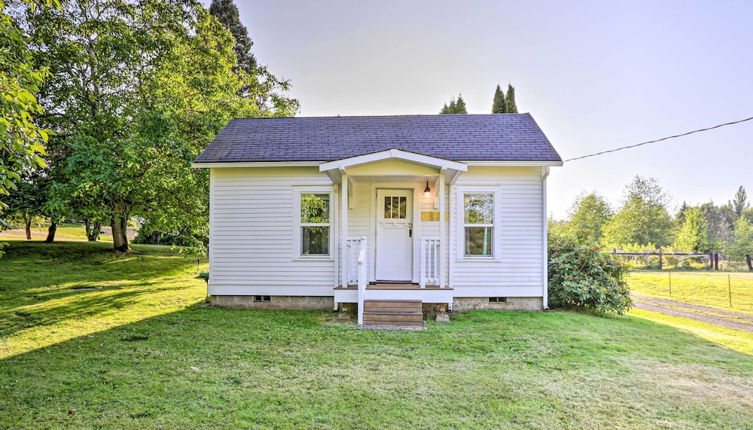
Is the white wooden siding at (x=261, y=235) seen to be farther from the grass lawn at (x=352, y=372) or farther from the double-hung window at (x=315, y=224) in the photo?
the grass lawn at (x=352, y=372)

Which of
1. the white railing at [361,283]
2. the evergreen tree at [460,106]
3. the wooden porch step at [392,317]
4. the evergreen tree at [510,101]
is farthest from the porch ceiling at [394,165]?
the evergreen tree at [510,101]

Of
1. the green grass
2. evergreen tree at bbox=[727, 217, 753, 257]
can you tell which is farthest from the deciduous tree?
evergreen tree at bbox=[727, 217, 753, 257]

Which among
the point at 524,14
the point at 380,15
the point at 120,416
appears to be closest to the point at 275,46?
the point at 380,15

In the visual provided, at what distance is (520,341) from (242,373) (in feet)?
12.7

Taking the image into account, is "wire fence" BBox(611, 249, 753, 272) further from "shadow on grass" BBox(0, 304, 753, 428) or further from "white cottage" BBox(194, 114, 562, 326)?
"shadow on grass" BBox(0, 304, 753, 428)

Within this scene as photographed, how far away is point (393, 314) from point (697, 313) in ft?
28.1

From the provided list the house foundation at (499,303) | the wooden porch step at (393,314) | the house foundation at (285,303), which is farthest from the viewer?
the house foundation at (285,303)

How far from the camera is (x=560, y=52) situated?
44.0ft

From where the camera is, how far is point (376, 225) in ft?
26.9

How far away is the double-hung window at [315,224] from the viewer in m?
8.06

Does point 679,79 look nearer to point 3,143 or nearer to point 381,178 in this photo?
point 381,178

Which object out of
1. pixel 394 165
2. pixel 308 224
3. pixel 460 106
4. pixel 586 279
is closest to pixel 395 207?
pixel 394 165

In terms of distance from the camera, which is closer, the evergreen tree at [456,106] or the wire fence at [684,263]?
the evergreen tree at [456,106]

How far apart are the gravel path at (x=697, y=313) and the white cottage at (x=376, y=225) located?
4.26 metres
